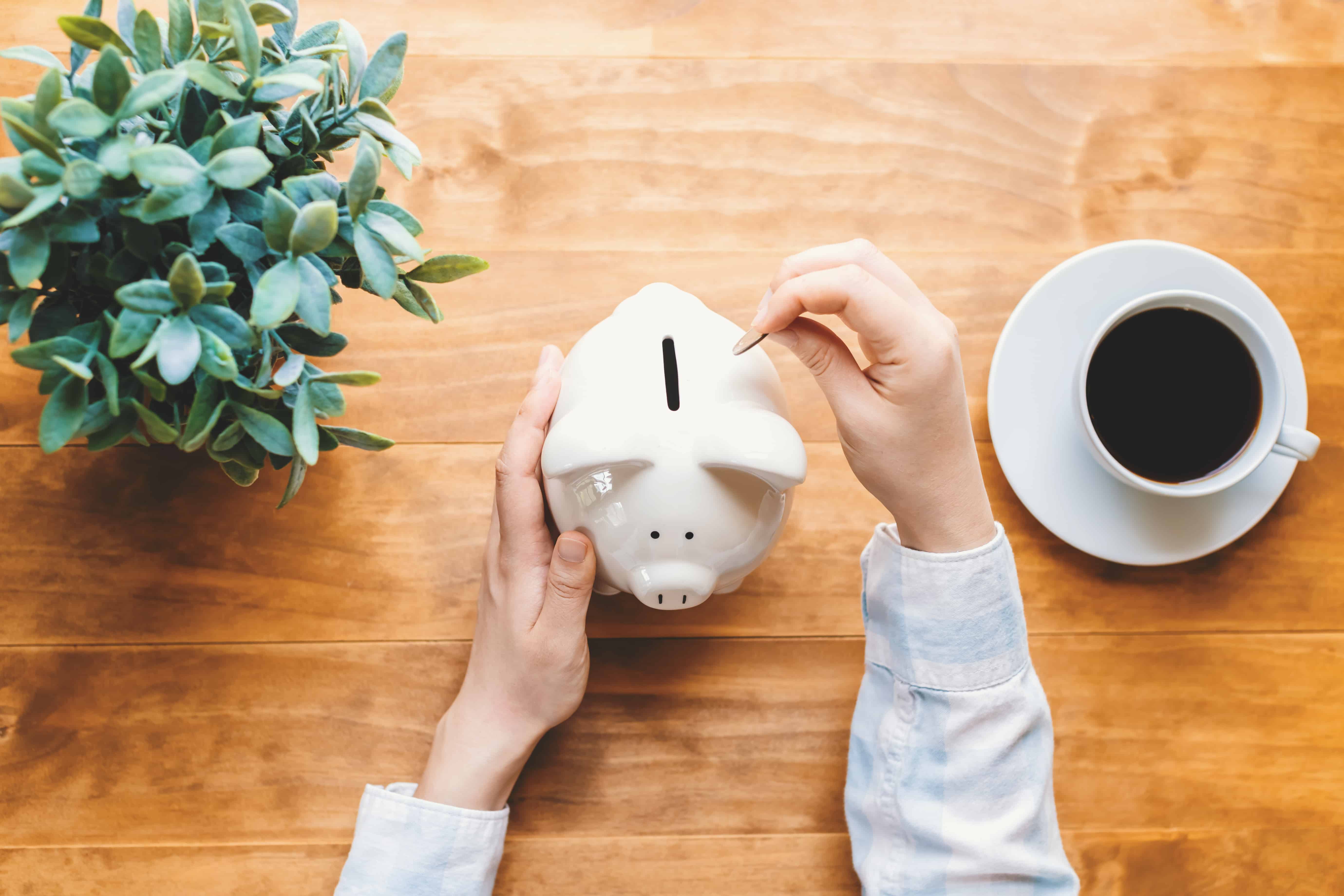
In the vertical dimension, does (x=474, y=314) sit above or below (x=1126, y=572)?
above

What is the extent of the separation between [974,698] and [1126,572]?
251mm

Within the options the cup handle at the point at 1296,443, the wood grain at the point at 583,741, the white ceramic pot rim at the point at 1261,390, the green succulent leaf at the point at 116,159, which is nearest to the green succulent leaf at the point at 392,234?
the green succulent leaf at the point at 116,159

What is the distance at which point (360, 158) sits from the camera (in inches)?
16.5

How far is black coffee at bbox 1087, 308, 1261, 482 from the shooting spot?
696mm

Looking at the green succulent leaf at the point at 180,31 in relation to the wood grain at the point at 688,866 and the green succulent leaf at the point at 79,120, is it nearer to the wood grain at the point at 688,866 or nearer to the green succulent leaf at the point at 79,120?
the green succulent leaf at the point at 79,120

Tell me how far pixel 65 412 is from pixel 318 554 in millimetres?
354

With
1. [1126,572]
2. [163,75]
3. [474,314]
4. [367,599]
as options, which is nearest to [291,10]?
[163,75]

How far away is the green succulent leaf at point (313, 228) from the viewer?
0.40 m

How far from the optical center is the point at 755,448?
1.66 ft

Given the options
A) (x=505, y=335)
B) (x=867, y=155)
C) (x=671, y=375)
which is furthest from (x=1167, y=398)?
(x=505, y=335)

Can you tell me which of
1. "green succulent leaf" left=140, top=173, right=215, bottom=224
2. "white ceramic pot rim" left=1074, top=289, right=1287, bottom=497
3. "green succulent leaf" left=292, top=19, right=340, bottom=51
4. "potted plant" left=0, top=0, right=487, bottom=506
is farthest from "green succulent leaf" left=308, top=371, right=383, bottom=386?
"white ceramic pot rim" left=1074, top=289, right=1287, bottom=497

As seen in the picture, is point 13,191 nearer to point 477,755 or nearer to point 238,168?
point 238,168

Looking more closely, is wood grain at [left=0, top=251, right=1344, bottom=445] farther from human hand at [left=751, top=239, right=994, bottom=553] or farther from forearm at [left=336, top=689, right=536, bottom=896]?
forearm at [left=336, top=689, right=536, bottom=896]

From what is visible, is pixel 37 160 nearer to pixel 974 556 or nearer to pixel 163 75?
pixel 163 75
